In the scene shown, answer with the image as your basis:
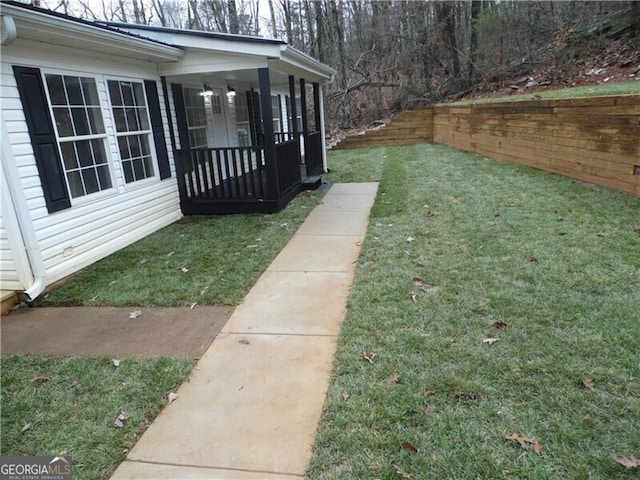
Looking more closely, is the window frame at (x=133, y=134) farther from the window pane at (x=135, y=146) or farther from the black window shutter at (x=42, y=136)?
the black window shutter at (x=42, y=136)

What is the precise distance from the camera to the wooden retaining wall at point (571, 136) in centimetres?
598

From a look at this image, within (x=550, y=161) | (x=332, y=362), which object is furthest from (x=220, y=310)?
(x=550, y=161)

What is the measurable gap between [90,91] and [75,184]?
4.01 ft

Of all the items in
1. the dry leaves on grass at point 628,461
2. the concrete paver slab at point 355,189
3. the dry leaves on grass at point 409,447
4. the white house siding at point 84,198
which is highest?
the white house siding at point 84,198

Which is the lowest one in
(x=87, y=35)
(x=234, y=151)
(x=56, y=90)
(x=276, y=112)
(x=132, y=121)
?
(x=234, y=151)

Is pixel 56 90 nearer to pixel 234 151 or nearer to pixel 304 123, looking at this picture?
pixel 234 151

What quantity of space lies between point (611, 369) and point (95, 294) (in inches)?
169

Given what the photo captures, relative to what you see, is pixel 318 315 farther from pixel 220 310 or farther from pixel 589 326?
pixel 589 326

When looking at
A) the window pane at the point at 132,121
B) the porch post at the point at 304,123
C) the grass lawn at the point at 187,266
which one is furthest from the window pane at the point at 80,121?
the porch post at the point at 304,123

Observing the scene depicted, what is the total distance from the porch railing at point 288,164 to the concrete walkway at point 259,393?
3.32 metres

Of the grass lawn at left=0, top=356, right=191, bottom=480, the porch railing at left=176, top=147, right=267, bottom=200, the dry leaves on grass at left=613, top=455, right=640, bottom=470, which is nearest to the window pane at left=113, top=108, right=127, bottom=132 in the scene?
the porch railing at left=176, top=147, right=267, bottom=200

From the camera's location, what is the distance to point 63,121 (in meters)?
4.85

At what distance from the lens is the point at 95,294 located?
420 cm

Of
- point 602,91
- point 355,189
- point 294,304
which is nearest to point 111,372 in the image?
point 294,304
